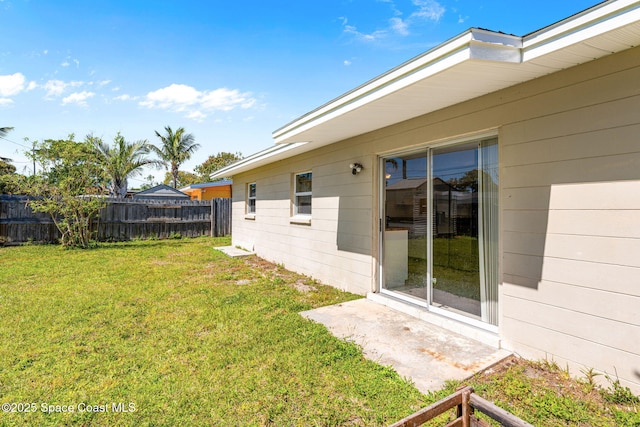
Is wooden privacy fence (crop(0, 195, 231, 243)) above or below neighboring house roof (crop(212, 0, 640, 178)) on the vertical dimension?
below

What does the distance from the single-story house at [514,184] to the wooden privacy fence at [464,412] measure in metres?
1.54

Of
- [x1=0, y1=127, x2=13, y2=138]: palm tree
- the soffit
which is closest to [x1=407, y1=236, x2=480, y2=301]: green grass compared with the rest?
the soffit

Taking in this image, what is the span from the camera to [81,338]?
10.5 ft

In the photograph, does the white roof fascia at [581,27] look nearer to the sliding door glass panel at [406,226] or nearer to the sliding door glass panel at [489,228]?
the sliding door glass panel at [489,228]

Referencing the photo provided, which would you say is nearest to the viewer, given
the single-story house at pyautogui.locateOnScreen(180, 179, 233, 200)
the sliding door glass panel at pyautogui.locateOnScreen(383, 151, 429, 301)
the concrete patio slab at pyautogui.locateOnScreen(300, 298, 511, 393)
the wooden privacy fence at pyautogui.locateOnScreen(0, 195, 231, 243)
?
the concrete patio slab at pyautogui.locateOnScreen(300, 298, 511, 393)

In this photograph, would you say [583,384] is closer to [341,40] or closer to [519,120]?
[519,120]

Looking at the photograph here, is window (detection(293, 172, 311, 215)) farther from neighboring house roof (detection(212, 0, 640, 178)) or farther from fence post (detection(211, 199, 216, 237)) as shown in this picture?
fence post (detection(211, 199, 216, 237))

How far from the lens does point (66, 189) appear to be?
30.4ft

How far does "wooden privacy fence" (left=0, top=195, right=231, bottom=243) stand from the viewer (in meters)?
9.54

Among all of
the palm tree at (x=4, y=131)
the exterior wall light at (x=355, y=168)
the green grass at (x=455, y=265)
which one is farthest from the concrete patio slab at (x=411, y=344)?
the palm tree at (x=4, y=131)

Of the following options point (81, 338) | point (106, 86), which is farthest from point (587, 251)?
point (106, 86)

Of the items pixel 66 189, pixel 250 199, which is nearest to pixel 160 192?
pixel 66 189

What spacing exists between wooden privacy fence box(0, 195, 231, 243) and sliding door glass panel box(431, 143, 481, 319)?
11434 millimetres

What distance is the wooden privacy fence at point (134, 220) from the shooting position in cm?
954
